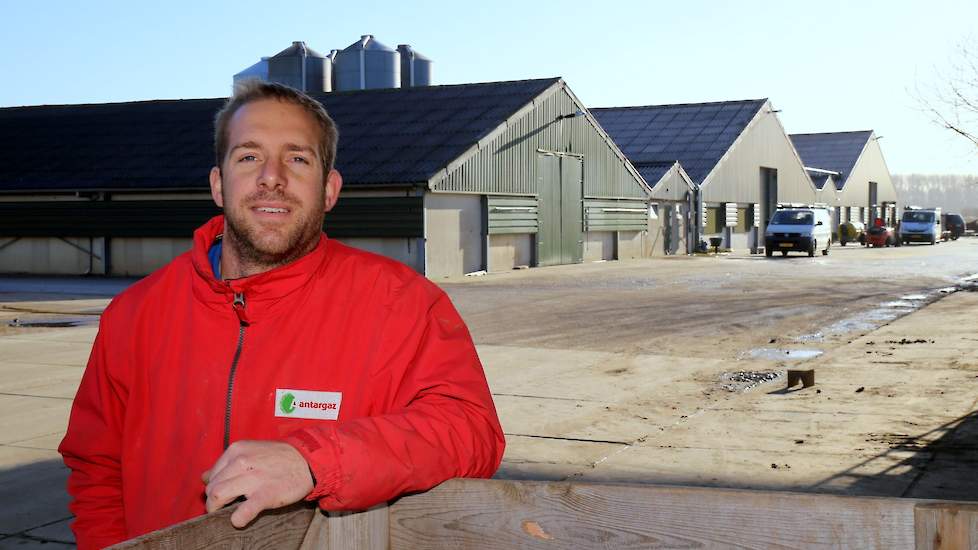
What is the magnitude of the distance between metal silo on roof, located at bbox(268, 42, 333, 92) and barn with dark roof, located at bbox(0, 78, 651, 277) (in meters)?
12.0

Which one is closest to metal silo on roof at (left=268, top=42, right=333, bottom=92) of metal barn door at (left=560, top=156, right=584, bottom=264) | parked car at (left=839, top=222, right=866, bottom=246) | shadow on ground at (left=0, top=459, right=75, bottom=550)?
metal barn door at (left=560, top=156, right=584, bottom=264)

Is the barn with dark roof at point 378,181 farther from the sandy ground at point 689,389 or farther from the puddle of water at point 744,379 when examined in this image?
the puddle of water at point 744,379

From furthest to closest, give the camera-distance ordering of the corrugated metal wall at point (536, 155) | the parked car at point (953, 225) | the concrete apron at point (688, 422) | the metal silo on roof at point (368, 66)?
the parked car at point (953, 225)
the metal silo on roof at point (368, 66)
the corrugated metal wall at point (536, 155)
the concrete apron at point (688, 422)

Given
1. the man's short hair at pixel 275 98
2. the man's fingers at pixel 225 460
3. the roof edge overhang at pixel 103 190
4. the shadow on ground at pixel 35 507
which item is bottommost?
the shadow on ground at pixel 35 507

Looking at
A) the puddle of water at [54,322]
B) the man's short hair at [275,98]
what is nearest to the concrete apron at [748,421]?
the man's short hair at [275,98]

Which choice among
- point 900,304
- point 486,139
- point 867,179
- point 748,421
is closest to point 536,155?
point 486,139

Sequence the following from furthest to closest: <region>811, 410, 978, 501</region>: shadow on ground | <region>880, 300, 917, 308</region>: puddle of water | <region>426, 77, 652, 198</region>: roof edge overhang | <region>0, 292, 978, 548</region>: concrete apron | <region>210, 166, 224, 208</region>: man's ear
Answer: <region>426, 77, 652, 198</region>: roof edge overhang → <region>880, 300, 917, 308</region>: puddle of water → <region>0, 292, 978, 548</region>: concrete apron → <region>811, 410, 978, 501</region>: shadow on ground → <region>210, 166, 224, 208</region>: man's ear

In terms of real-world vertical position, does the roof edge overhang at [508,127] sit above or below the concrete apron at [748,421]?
above

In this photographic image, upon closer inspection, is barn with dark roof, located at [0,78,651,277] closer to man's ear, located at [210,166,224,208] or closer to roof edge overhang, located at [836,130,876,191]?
man's ear, located at [210,166,224,208]

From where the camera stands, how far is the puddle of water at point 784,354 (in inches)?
557

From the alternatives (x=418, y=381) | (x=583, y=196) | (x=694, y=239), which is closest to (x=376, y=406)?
(x=418, y=381)

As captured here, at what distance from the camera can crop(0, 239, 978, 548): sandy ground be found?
7.78 m

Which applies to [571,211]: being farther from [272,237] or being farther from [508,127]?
[272,237]

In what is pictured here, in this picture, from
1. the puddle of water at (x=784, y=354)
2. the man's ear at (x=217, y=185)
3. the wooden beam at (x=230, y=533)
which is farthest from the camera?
the puddle of water at (x=784, y=354)
